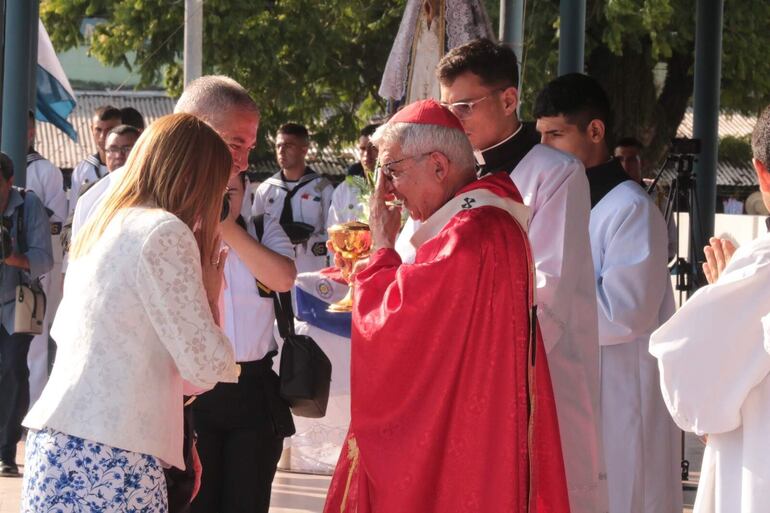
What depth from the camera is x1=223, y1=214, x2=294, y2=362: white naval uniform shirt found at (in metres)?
4.47

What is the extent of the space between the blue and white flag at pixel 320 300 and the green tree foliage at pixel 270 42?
31.5ft

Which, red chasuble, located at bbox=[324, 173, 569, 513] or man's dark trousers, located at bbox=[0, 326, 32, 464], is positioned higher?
red chasuble, located at bbox=[324, 173, 569, 513]

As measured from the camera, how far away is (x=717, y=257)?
3270 mm

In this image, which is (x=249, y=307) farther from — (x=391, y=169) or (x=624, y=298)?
(x=624, y=298)

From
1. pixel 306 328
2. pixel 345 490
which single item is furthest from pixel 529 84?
pixel 345 490

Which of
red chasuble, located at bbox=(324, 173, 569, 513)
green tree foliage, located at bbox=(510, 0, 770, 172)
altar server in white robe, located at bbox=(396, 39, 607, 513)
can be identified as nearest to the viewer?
red chasuble, located at bbox=(324, 173, 569, 513)

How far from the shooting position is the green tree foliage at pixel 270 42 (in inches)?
669

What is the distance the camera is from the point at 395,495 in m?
3.63

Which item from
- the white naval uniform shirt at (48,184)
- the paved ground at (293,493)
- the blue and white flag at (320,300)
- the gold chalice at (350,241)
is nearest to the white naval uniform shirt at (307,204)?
the white naval uniform shirt at (48,184)

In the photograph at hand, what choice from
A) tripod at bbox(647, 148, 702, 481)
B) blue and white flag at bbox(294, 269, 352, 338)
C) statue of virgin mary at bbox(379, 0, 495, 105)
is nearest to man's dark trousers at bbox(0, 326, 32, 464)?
blue and white flag at bbox(294, 269, 352, 338)

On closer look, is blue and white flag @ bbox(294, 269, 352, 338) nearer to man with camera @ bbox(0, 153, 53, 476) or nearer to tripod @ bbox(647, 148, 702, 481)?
man with camera @ bbox(0, 153, 53, 476)

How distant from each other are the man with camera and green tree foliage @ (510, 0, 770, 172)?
881cm

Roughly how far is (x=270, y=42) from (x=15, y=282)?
9822mm

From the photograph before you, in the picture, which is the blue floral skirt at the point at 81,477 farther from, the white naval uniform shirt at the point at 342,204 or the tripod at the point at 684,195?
the white naval uniform shirt at the point at 342,204
